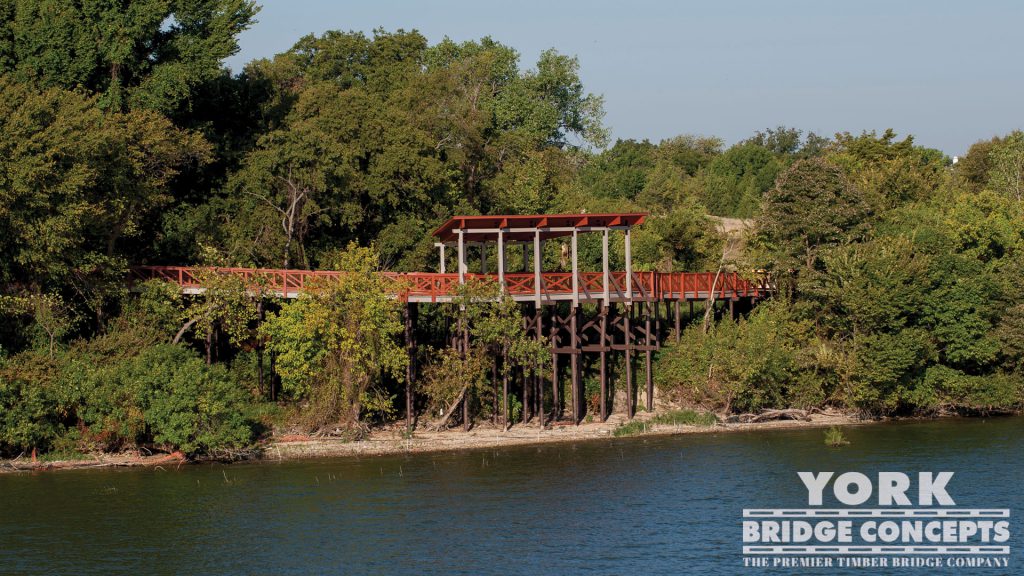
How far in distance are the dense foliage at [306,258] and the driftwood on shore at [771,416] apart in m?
0.57

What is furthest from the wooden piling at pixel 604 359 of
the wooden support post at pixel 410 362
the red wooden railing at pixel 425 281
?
the wooden support post at pixel 410 362

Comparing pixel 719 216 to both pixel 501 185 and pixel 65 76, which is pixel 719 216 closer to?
pixel 501 185

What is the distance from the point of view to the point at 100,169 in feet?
140

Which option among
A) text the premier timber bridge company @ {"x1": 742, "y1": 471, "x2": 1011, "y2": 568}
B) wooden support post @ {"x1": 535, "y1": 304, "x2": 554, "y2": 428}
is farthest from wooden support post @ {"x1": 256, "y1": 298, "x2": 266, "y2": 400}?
text the premier timber bridge company @ {"x1": 742, "y1": 471, "x2": 1011, "y2": 568}

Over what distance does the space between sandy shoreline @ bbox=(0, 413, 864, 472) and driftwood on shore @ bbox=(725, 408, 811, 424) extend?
226mm

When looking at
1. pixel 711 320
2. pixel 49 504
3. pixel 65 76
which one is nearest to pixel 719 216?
pixel 711 320

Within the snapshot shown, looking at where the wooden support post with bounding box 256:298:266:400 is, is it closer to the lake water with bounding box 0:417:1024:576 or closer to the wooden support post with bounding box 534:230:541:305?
the lake water with bounding box 0:417:1024:576

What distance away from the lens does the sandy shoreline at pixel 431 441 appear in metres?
40.2

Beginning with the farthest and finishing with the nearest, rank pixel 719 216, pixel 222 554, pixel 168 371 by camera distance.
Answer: pixel 719 216
pixel 168 371
pixel 222 554

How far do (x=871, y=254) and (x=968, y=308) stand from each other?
451 centimetres

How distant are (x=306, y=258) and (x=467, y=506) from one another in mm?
20749

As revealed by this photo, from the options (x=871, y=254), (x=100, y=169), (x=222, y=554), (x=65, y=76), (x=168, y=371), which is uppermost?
(x=65, y=76)

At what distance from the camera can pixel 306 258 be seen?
52.1m

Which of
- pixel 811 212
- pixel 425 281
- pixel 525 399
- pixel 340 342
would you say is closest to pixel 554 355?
pixel 525 399
